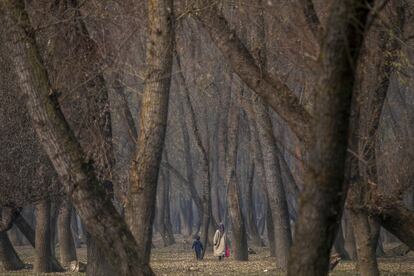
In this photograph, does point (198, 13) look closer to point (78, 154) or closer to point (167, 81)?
point (167, 81)

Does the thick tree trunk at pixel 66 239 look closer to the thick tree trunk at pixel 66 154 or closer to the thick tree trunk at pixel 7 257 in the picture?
the thick tree trunk at pixel 7 257

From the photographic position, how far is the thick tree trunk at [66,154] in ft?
45.4

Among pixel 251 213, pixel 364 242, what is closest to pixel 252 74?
pixel 364 242

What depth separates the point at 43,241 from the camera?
30.3 m

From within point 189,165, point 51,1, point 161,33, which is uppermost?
point 189,165

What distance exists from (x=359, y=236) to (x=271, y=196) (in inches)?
478

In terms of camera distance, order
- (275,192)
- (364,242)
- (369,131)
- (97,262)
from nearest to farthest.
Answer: (369,131)
(364,242)
(97,262)
(275,192)

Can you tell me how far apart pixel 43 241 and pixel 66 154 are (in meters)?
16.9

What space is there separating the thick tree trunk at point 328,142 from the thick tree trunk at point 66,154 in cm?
349

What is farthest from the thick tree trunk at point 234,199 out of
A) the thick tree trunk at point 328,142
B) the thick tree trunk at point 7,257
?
the thick tree trunk at point 328,142

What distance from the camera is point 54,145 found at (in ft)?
45.7

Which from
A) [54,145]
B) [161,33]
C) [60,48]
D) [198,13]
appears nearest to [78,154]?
[54,145]

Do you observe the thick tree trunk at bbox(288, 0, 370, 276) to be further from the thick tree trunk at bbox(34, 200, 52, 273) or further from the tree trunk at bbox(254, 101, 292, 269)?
the thick tree trunk at bbox(34, 200, 52, 273)

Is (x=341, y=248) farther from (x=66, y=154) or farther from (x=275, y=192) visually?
(x=66, y=154)
